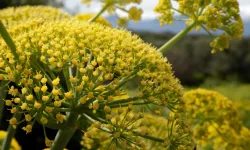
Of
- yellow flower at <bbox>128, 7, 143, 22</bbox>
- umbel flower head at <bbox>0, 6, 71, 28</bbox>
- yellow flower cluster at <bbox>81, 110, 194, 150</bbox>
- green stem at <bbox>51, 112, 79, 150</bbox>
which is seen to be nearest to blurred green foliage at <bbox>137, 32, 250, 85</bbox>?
yellow flower at <bbox>128, 7, 143, 22</bbox>

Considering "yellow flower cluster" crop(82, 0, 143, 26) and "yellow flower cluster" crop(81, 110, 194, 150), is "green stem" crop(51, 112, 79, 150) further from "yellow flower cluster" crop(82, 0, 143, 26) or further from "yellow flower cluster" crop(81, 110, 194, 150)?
"yellow flower cluster" crop(82, 0, 143, 26)

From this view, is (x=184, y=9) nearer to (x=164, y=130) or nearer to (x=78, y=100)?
(x=164, y=130)

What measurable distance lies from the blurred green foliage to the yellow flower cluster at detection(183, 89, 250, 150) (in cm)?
2728

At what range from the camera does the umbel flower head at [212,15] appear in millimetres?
2289

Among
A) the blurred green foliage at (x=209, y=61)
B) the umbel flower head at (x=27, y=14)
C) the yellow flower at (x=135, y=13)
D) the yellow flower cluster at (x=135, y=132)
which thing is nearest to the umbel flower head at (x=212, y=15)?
the yellow flower at (x=135, y=13)

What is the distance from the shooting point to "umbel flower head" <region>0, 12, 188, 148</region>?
4.98 ft

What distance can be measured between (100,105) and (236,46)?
32.3 m

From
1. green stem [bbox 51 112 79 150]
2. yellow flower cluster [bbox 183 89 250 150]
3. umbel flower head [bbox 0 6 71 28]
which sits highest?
umbel flower head [bbox 0 6 71 28]

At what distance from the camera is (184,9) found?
2.34m

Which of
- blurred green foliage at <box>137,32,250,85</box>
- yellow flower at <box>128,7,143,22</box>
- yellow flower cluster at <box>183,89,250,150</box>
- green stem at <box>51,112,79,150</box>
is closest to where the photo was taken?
green stem at <box>51,112,79,150</box>

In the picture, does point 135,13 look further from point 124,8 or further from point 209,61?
point 209,61

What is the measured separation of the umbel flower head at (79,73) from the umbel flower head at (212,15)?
2.02 ft

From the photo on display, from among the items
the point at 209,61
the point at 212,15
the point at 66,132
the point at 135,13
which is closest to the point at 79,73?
the point at 66,132

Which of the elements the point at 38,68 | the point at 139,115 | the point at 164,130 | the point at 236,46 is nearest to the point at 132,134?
the point at 139,115
